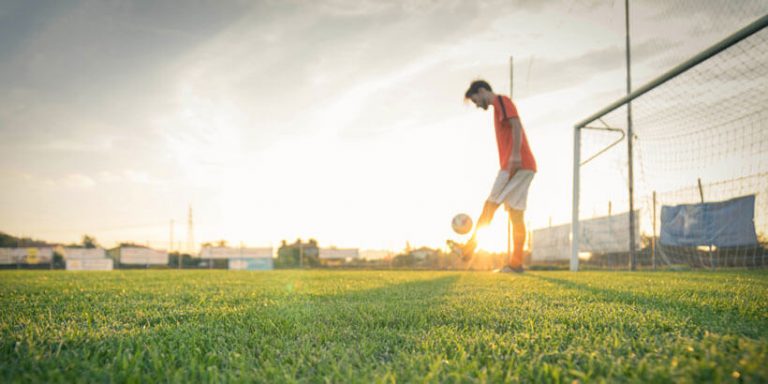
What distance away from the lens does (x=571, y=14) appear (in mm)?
8281

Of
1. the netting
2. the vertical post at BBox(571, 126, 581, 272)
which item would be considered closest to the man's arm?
the netting

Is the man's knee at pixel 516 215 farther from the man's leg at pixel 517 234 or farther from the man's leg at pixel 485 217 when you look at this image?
the man's leg at pixel 485 217

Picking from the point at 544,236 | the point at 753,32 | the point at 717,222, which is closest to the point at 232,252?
the point at 544,236

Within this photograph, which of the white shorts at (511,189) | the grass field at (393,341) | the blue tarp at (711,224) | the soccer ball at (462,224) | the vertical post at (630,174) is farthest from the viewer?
the vertical post at (630,174)

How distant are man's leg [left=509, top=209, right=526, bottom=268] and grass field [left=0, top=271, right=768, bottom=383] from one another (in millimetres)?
3473

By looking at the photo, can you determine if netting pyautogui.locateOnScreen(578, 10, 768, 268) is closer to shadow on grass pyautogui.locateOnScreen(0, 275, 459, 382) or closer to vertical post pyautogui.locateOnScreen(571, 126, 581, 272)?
vertical post pyautogui.locateOnScreen(571, 126, 581, 272)

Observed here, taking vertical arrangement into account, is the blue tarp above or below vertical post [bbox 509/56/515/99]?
below

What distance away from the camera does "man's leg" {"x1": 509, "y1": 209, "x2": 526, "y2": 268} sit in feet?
19.1

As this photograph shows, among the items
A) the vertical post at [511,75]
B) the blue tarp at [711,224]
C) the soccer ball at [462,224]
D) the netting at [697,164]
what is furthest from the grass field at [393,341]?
the vertical post at [511,75]

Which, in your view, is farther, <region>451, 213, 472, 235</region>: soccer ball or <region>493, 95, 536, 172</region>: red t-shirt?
<region>451, 213, 472, 235</region>: soccer ball

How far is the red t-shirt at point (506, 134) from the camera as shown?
18.8ft

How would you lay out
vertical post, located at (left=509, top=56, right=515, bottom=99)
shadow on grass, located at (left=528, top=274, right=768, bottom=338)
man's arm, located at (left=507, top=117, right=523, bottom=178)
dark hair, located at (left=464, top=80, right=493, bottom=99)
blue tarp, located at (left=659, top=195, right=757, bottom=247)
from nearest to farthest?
shadow on grass, located at (left=528, top=274, right=768, bottom=338), man's arm, located at (left=507, top=117, right=523, bottom=178), dark hair, located at (left=464, top=80, right=493, bottom=99), blue tarp, located at (left=659, top=195, right=757, bottom=247), vertical post, located at (left=509, top=56, right=515, bottom=99)

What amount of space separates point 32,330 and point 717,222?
13.0m

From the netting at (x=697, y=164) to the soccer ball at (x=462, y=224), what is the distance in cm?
359
